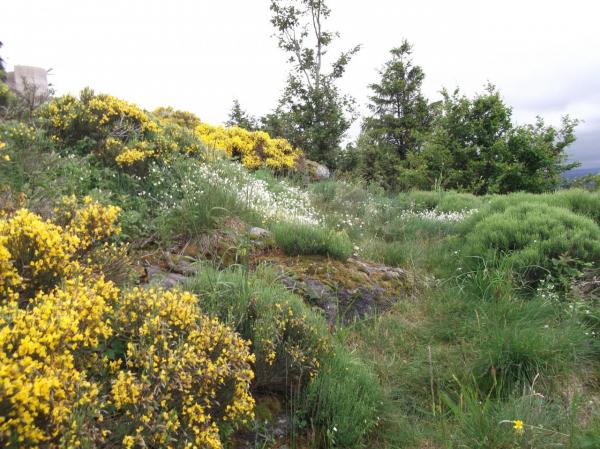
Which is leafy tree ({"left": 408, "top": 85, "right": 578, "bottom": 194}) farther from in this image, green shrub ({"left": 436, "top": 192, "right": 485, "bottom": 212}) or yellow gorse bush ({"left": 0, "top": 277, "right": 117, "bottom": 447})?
yellow gorse bush ({"left": 0, "top": 277, "right": 117, "bottom": 447})

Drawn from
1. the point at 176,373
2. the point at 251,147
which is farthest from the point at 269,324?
the point at 251,147

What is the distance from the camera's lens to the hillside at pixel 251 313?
1791 mm

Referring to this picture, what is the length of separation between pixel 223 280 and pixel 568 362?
2701 millimetres

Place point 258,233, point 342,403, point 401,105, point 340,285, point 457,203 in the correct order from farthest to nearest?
1. point 401,105
2. point 457,203
3. point 258,233
4. point 340,285
5. point 342,403

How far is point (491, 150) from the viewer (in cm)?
1222

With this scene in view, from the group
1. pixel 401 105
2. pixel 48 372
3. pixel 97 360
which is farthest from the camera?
pixel 401 105

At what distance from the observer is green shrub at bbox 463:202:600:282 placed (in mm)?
4578

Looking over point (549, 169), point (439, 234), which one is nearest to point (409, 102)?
point (549, 169)

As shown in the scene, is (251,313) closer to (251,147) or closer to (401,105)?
(251,147)

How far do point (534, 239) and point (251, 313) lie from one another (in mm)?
3655

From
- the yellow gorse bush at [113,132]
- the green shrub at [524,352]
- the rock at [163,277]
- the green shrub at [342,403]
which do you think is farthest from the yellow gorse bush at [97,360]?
the yellow gorse bush at [113,132]

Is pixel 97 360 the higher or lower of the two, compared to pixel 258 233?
lower

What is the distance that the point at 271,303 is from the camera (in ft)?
9.52

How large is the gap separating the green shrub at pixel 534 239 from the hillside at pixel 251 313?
0.02 m
